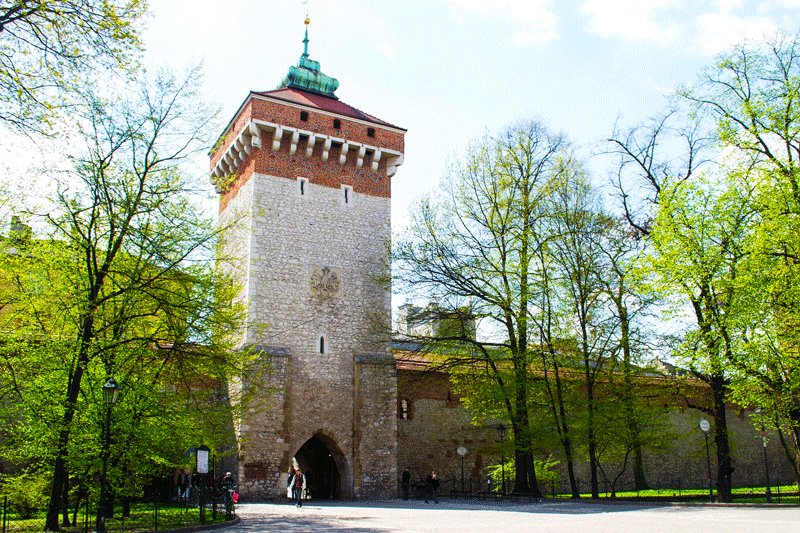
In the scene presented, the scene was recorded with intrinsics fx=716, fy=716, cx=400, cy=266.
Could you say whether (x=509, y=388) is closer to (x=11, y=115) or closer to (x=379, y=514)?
(x=379, y=514)

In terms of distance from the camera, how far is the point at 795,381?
55.8 ft

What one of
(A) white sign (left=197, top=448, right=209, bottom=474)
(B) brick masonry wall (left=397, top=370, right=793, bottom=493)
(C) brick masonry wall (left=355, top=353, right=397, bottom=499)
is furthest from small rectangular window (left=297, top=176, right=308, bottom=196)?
(A) white sign (left=197, top=448, right=209, bottom=474)

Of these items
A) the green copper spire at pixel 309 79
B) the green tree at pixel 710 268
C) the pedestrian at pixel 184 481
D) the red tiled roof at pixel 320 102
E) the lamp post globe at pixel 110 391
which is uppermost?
Answer: the green copper spire at pixel 309 79

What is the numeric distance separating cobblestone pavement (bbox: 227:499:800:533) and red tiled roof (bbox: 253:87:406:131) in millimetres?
14565

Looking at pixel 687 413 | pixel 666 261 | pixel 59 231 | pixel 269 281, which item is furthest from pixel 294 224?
pixel 687 413

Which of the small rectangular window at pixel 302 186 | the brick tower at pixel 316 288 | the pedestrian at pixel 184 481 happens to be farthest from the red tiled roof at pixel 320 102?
the pedestrian at pixel 184 481

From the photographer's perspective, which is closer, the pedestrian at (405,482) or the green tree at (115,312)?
the green tree at (115,312)

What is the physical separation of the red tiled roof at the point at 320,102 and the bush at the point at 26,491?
49.7 ft

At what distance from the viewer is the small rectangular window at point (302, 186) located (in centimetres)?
2657

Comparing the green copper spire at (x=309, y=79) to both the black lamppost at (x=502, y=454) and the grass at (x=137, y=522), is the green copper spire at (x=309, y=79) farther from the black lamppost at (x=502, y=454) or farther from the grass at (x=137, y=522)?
the grass at (x=137, y=522)

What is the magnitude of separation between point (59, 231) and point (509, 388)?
46.2 feet

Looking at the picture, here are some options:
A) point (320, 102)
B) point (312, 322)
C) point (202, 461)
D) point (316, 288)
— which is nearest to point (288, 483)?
point (312, 322)

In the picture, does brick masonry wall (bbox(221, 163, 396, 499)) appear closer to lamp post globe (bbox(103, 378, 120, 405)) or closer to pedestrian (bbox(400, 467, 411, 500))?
pedestrian (bbox(400, 467, 411, 500))

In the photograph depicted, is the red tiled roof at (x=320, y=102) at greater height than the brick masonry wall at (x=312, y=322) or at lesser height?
greater
